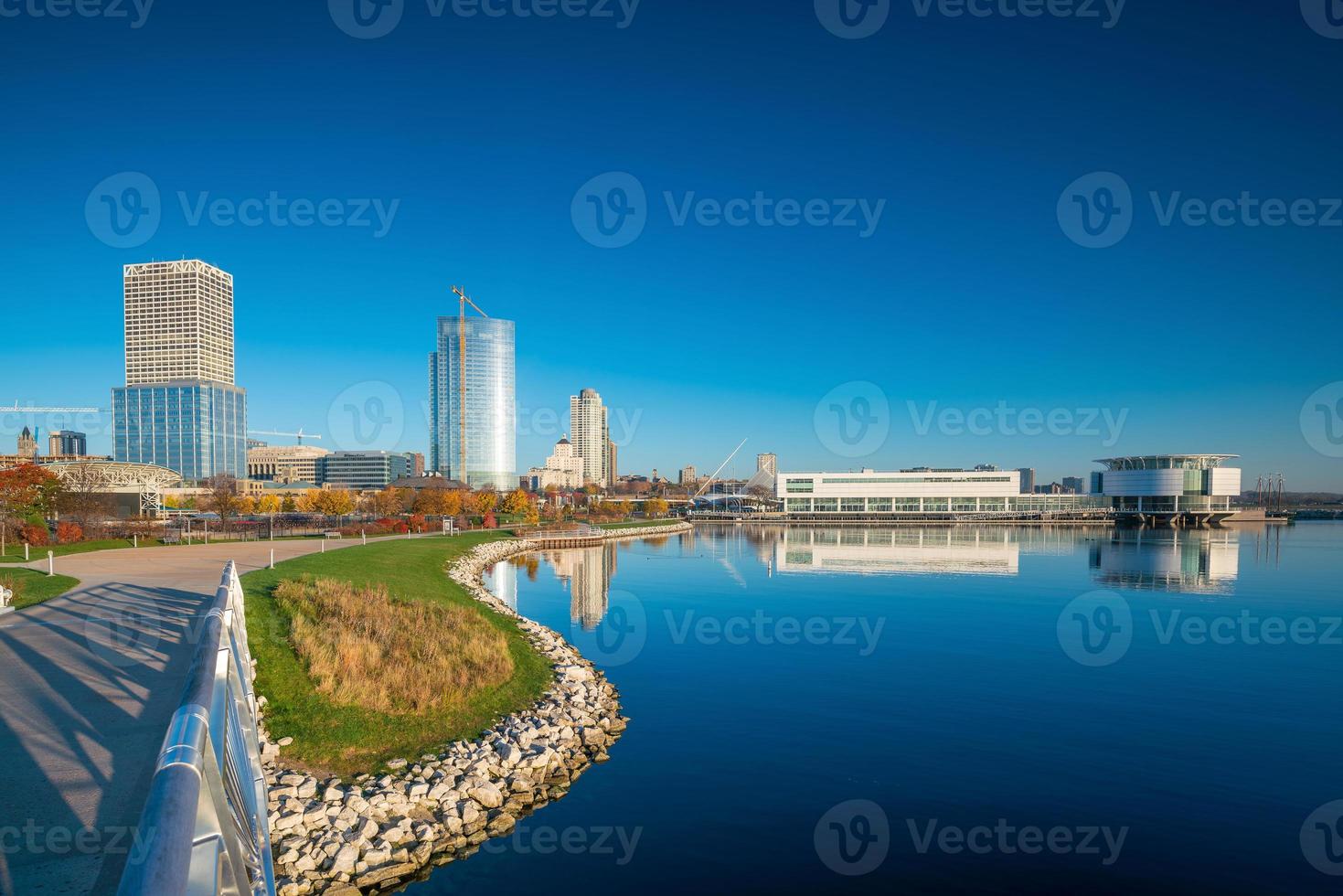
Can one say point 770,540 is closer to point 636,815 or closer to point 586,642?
point 586,642

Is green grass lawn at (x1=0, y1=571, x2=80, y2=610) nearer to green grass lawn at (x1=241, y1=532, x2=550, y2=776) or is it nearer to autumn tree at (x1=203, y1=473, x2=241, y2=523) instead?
green grass lawn at (x1=241, y1=532, x2=550, y2=776)

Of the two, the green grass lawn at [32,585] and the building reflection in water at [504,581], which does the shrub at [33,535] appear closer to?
the green grass lawn at [32,585]

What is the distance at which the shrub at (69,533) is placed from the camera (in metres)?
37.1

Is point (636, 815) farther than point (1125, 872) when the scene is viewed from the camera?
Yes

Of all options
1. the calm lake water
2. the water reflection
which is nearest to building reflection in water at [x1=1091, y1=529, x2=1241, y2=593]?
the water reflection

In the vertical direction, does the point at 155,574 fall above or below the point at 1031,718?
above

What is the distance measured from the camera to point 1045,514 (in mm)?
137375

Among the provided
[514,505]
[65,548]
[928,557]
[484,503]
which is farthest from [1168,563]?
[484,503]

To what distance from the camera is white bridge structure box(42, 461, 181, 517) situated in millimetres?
56156

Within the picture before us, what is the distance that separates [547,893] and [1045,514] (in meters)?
150

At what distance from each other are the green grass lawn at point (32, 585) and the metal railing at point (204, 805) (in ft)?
57.7

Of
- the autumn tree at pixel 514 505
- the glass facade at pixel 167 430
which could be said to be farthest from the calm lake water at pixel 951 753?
the glass facade at pixel 167 430

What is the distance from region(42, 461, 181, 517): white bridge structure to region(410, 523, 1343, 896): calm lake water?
47.8 metres

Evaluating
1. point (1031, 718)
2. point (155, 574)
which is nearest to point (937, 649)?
point (1031, 718)
